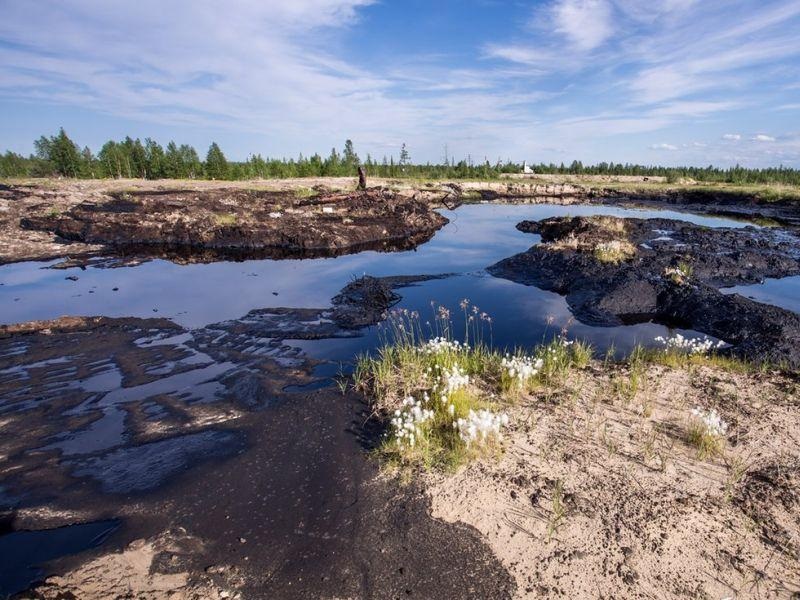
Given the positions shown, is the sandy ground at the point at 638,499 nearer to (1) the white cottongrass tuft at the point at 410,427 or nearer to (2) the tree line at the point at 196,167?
(1) the white cottongrass tuft at the point at 410,427

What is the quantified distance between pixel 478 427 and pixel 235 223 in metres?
25.4

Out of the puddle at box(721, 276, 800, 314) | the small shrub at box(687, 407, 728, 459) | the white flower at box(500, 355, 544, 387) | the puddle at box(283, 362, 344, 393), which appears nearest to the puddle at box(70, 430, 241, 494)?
the puddle at box(283, 362, 344, 393)

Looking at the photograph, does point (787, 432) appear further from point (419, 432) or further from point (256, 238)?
point (256, 238)

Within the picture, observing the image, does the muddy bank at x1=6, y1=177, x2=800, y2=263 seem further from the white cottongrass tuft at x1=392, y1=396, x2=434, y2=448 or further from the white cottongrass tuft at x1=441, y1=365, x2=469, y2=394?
the white cottongrass tuft at x1=392, y1=396, x2=434, y2=448

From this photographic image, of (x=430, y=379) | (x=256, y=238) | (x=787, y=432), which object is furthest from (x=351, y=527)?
(x=256, y=238)

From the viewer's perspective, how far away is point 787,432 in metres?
7.02

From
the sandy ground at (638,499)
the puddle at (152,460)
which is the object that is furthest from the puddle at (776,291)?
the puddle at (152,460)

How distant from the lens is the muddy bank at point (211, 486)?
4.58 m

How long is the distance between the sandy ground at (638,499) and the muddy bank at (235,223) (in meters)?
20.8

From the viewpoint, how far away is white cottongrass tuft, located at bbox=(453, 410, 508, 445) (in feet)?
20.8

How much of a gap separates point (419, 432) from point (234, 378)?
4814 millimetres

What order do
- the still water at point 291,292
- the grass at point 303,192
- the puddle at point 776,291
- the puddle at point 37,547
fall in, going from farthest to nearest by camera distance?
the grass at point 303,192, the puddle at point 776,291, the still water at point 291,292, the puddle at point 37,547

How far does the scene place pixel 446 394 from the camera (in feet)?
25.5

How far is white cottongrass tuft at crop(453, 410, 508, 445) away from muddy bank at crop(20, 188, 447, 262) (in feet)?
66.5
